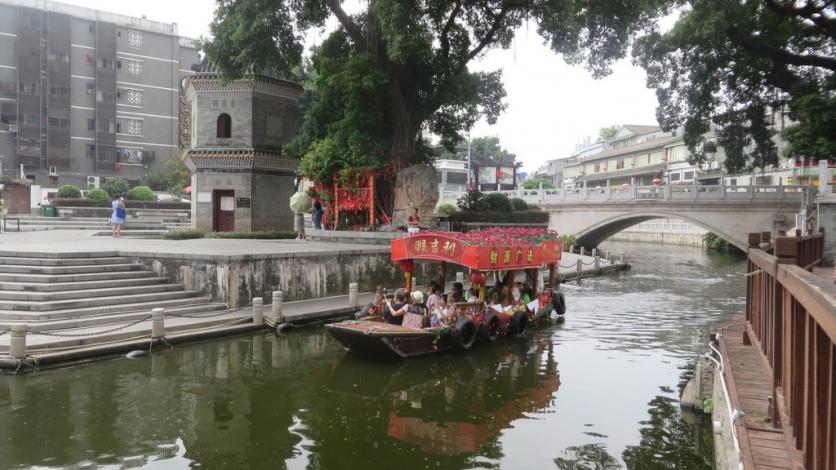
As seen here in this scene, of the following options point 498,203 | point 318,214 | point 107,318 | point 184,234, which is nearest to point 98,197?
point 184,234

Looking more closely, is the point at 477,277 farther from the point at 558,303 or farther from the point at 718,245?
the point at 718,245

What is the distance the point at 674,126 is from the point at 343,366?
20.9 meters

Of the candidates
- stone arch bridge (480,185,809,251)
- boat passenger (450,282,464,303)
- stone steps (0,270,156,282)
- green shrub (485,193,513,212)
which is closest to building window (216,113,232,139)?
stone steps (0,270,156,282)

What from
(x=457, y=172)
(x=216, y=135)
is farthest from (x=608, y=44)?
(x=457, y=172)

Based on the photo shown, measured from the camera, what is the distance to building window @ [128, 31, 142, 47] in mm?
51031

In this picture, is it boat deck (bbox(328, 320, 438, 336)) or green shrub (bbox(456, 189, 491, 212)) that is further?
green shrub (bbox(456, 189, 491, 212))

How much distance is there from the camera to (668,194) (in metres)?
33.4

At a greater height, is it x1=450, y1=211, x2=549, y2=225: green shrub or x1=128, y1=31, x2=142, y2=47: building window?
x1=128, y1=31, x2=142, y2=47: building window

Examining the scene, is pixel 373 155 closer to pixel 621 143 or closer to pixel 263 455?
pixel 263 455

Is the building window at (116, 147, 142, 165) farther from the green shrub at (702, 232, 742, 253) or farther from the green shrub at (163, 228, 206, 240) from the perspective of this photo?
the green shrub at (702, 232, 742, 253)

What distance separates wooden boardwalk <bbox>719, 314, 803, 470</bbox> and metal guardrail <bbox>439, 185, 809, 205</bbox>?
23348 mm

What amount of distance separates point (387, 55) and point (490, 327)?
11.6 metres

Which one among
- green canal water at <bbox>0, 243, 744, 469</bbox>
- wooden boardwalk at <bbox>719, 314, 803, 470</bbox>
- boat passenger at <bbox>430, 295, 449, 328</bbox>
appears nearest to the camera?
wooden boardwalk at <bbox>719, 314, 803, 470</bbox>

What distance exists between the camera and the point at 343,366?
39.4ft
